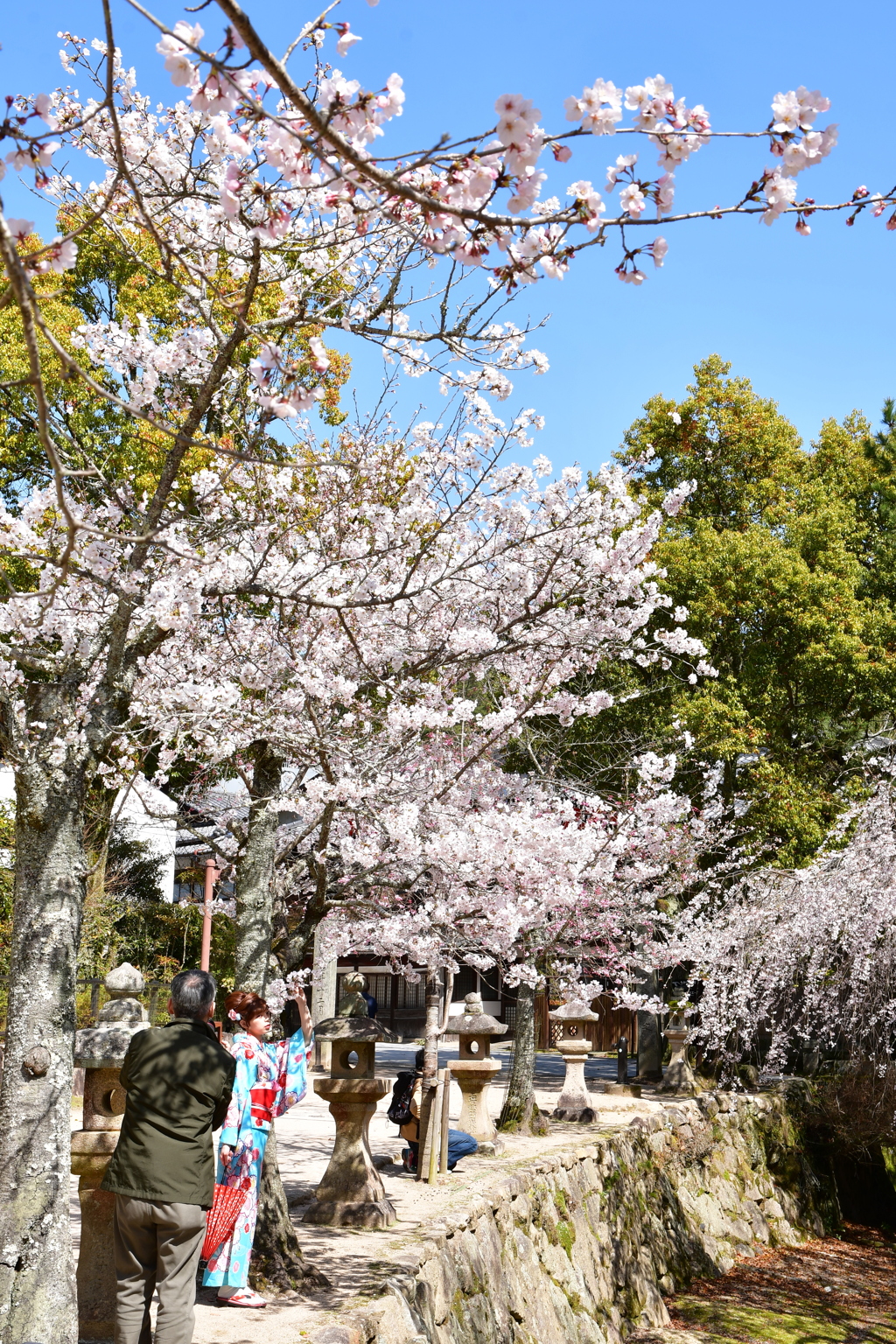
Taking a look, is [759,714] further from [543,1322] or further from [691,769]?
[543,1322]

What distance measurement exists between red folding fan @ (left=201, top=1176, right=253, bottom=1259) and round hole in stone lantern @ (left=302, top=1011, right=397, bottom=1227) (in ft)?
6.04

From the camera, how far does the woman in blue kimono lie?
5.32m

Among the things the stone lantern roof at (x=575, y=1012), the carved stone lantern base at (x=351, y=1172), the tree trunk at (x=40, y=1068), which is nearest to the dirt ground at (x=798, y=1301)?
the stone lantern roof at (x=575, y=1012)

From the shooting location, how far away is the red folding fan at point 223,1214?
17.5 ft

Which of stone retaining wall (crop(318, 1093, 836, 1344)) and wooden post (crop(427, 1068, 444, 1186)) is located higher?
wooden post (crop(427, 1068, 444, 1186))

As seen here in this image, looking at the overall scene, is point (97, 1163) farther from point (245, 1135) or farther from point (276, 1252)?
point (276, 1252)

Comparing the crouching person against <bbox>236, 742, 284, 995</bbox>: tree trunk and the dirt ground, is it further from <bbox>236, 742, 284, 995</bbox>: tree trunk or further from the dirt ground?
<bbox>236, 742, 284, 995</bbox>: tree trunk

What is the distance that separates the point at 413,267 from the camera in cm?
513

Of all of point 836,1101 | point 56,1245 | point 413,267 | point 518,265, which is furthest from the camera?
point 836,1101

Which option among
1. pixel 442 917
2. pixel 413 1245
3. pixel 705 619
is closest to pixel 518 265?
pixel 442 917

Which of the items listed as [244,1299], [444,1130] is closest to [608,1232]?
[444,1130]

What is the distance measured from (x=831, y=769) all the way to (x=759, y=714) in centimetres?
141

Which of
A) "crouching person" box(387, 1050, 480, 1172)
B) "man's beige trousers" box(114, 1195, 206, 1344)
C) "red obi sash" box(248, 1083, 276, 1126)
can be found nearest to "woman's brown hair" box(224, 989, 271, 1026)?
"red obi sash" box(248, 1083, 276, 1126)

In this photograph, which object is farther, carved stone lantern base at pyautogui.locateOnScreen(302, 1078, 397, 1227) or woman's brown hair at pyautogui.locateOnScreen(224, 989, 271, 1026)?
carved stone lantern base at pyautogui.locateOnScreen(302, 1078, 397, 1227)
